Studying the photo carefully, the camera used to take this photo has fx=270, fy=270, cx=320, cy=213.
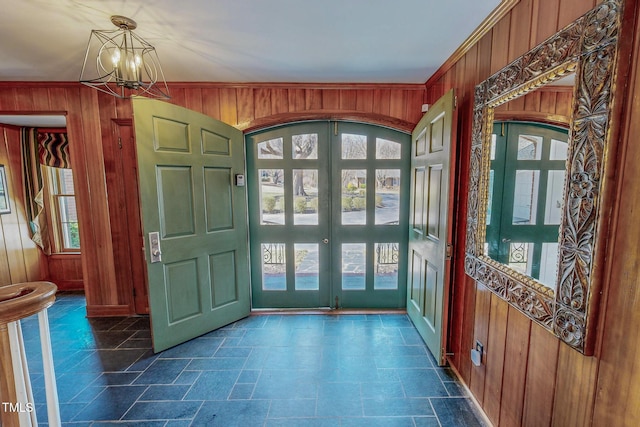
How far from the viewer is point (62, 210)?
398cm

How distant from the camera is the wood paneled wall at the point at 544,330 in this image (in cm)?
91

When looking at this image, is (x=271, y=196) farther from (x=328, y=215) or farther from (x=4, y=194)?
(x=4, y=194)

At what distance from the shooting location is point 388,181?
3.04m

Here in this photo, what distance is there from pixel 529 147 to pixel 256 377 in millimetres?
2396

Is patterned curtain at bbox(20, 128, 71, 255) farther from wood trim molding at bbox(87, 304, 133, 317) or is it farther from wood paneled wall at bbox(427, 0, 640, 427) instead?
wood paneled wall at bbox(427, 0, 640, 427)

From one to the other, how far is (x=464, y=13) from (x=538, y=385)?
2100 mm

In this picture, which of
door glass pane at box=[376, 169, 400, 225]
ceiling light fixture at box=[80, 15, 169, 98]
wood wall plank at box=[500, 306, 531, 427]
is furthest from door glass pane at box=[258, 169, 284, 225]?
wood wall plank at box=[500, 306, 531, 427]

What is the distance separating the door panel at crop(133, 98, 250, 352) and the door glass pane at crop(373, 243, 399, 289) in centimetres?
152

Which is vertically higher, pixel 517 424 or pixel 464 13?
pixel 464 13

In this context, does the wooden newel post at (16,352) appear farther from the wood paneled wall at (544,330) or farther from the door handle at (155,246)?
the wood paneled wall at (544,330)

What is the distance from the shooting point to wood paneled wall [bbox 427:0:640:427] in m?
0.91

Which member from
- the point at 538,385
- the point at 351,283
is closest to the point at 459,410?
the point at 538,385

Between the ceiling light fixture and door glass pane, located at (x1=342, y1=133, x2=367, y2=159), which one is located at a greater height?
the ceiling light fixture

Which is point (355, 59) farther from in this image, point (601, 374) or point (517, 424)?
point (517, 424)
